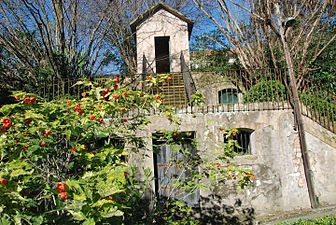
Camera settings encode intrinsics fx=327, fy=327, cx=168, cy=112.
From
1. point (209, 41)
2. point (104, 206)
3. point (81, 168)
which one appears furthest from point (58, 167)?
point (209, 41)

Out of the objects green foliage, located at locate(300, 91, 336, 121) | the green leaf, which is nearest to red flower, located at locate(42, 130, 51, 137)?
the green leaf

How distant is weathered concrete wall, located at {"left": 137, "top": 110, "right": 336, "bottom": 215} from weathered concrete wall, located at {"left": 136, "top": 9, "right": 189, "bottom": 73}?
8091 millimetres

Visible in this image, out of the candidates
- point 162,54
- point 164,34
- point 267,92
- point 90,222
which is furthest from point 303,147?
point 162,54

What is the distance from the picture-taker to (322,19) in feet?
43.0

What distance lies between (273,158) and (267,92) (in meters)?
1.78

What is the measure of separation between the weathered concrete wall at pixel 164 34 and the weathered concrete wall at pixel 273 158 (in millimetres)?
8091

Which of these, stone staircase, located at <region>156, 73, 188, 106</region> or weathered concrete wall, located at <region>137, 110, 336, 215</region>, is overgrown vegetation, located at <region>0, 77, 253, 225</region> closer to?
weathered concrete wall, located at <region>137, 110, 336, 215</region>

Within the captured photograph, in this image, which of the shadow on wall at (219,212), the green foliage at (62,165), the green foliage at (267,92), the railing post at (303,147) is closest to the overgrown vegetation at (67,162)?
the green foliage at (62,165)

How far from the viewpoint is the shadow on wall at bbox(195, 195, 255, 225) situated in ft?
25.1

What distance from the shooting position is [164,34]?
15.8 meters

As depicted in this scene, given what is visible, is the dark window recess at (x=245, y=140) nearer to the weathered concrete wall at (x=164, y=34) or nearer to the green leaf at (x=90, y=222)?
the green leaf at (x=90, y=222)

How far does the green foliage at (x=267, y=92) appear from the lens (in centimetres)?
873

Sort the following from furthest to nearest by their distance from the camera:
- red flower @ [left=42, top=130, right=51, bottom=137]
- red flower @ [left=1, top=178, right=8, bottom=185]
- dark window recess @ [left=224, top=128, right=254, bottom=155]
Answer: dark window recess @ [left=224, top=128, right=254, bottom=155] < red flower @ [left=42, top=130, right=51, bottom=137] < red flower @ [left=1, top=178, right=8, bottom=185]

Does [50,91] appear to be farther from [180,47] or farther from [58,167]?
[180,47]
